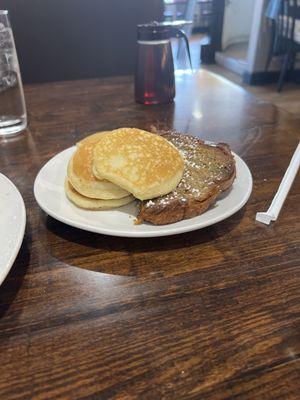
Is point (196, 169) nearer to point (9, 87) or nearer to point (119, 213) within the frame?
point (119, 213)

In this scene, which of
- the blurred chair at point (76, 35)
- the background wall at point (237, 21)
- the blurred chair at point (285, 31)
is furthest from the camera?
the background wall at point (237, 21)

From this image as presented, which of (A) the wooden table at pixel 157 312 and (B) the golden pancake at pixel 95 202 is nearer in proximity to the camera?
(A) the wooden table at pixel 157 312

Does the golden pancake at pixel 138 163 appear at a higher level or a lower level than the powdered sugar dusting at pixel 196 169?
higher

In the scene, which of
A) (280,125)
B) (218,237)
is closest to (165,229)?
(218,237)

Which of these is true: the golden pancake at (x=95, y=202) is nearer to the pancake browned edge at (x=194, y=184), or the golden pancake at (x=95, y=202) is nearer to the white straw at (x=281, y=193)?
the pancake browned edge at (x=194, y=184)

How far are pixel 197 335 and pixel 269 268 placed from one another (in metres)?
0.14

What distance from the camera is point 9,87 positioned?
86cm

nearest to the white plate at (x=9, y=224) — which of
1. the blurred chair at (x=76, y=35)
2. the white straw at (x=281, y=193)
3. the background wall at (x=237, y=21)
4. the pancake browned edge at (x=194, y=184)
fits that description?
the pancake browned edge at (x=194, y=184)

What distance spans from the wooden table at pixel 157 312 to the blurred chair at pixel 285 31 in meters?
3.04

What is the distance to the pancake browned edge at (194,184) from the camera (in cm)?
48

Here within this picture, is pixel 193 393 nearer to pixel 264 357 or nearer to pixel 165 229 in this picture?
pixel 264 357

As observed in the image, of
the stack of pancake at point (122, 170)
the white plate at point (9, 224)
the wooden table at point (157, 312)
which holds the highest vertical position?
the stack of pancake at point (122, 170)

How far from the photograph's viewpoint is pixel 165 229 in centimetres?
46

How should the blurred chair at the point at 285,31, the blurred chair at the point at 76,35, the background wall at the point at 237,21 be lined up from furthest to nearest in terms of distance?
the background wall at the point at 237,21
the blurred chair at the point at 285,31
the blurred chair at the point at 76,35
